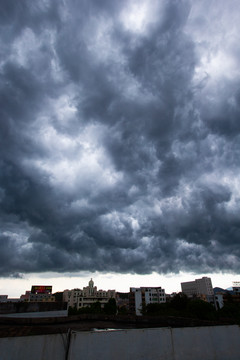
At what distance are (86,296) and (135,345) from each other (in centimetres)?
11978

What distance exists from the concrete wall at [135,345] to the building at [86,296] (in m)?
109

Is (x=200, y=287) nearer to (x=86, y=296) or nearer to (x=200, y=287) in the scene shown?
(x=200, y=287)

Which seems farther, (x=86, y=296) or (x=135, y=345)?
(x=86, y=296)

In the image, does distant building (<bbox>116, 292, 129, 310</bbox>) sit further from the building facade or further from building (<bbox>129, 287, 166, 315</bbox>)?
the building facade

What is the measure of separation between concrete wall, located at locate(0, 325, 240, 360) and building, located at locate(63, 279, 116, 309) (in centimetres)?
10943

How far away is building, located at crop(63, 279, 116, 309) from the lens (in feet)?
355

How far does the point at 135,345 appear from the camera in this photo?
11031mm

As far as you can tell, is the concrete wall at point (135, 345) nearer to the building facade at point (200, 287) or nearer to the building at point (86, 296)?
the building at point (86, 296)

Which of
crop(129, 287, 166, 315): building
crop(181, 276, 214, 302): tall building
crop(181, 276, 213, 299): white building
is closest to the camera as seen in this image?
crop(129, 287, 166, 315): building

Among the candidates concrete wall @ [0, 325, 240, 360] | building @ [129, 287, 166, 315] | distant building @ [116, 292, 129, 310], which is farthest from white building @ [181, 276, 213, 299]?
concrete wall @ [0, 325, 240, 360]

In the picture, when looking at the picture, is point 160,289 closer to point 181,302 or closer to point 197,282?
point 181,302

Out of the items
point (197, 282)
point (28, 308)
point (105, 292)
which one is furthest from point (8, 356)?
point (197, 282)

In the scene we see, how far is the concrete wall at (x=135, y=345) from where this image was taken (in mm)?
9430

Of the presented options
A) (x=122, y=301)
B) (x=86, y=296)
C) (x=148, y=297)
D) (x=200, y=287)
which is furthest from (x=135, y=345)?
(x=200, y=287)
